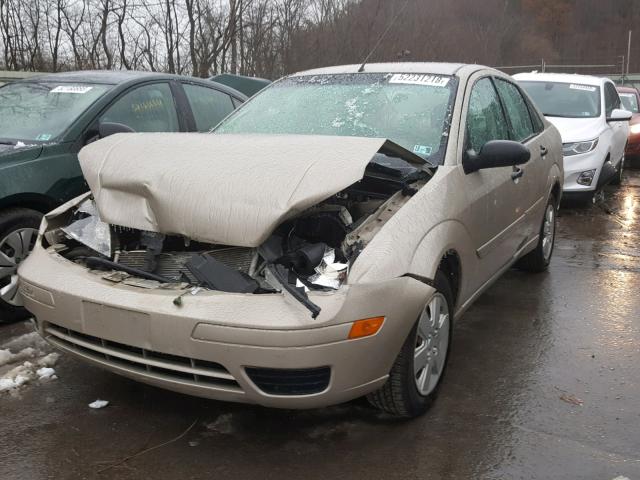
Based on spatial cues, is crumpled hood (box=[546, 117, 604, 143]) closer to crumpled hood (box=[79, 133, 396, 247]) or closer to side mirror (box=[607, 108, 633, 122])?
side mirror (box=[607, 108, 633, 122])

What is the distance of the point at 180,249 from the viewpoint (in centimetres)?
289

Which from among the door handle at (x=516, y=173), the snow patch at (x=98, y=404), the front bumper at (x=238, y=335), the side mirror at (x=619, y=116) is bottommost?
the snow patch at (x=98, y=404)

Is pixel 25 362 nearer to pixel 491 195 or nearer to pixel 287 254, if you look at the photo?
pixel 287 254

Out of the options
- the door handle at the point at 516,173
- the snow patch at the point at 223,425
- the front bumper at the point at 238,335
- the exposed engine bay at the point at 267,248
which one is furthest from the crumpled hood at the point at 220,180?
the door handle at the point at 516,173

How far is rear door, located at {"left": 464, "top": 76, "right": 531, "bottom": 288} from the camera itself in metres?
3.32

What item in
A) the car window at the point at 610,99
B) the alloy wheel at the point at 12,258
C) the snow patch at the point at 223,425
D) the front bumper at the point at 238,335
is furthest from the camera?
the car window at the point at 610,99

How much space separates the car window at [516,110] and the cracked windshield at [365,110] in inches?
32.7

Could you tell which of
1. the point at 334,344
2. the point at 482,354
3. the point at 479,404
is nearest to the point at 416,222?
the point at 334,344

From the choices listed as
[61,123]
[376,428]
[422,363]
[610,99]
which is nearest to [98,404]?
[376,428]

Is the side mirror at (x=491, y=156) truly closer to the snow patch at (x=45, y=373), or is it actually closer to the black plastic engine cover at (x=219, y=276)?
the black plastic engine cover at (x=219, y=276)

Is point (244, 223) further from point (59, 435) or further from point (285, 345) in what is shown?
point (59, 435)

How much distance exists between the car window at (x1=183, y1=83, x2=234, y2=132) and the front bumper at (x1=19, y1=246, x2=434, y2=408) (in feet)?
9.37

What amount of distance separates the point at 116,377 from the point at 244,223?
1.31 m

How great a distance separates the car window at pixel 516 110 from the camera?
432cm
